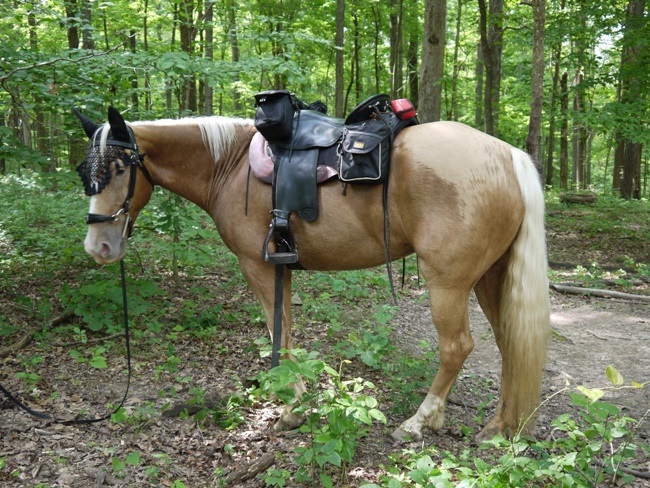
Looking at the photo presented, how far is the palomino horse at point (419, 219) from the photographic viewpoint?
10.4 feet

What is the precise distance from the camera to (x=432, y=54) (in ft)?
24.9

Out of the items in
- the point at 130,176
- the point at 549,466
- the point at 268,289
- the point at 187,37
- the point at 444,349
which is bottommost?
the point at 549,466

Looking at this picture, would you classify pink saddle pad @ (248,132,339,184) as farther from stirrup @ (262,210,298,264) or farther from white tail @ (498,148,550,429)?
white tail @ (498,148,550,429)

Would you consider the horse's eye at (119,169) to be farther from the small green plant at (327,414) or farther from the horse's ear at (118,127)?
the small green plant at (327,414)

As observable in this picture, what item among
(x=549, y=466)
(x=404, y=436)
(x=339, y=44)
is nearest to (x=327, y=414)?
(x=404, y=436)

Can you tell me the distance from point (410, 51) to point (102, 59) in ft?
47.5

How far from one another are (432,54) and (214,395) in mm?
5832

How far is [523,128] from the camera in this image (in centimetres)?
2280

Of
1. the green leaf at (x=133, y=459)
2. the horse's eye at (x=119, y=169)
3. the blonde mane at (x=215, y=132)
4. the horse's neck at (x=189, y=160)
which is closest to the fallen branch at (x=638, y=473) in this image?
the green leaf at (x=133, y=459)

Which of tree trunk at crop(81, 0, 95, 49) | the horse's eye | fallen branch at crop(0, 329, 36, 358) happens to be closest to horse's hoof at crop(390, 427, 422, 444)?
the horse's eye

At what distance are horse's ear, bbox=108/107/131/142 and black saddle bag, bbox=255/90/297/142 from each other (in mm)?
863

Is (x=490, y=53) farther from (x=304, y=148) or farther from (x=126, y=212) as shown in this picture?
(x=126, y=212)

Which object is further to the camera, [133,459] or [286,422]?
[286,422]

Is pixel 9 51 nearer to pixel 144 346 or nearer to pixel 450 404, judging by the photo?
pixel 144 346
